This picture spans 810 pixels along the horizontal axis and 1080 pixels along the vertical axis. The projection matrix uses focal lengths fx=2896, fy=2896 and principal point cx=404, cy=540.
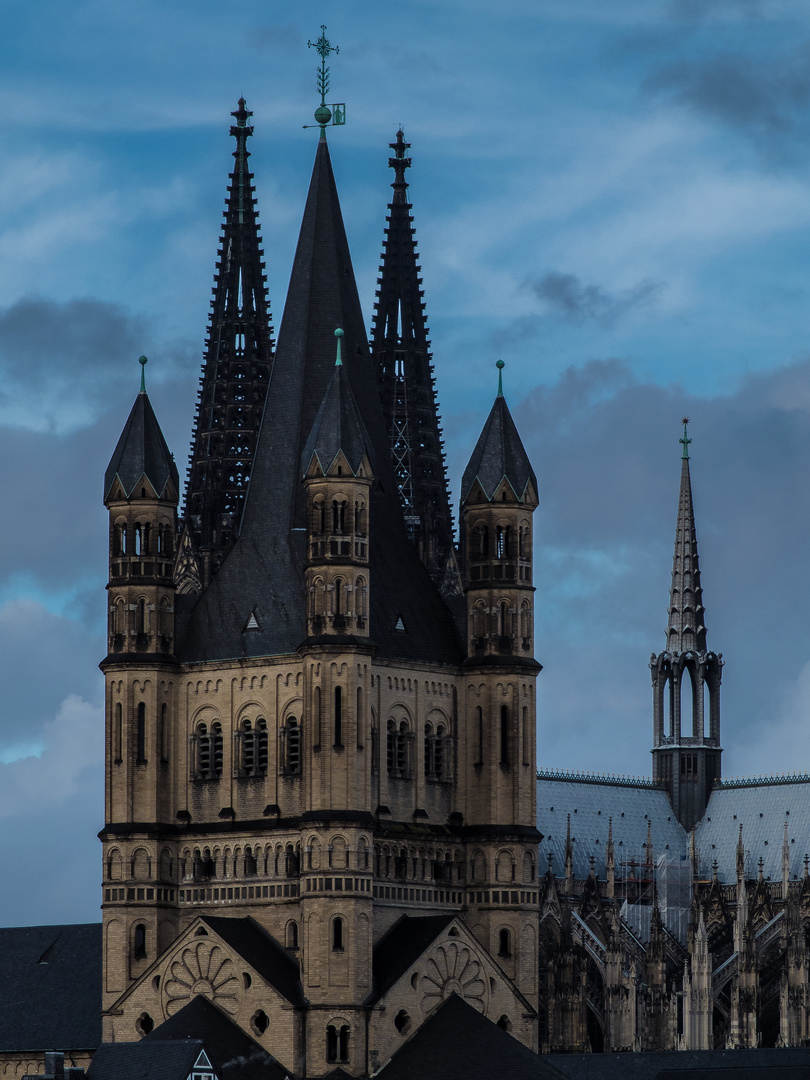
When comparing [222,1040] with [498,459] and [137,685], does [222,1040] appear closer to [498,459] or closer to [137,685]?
[137,685]

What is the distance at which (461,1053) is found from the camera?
120188 millimetres

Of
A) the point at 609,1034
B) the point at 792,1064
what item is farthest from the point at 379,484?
the point at 609,1034

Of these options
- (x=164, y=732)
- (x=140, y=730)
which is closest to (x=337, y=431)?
(x=164, y=732)

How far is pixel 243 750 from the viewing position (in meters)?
126

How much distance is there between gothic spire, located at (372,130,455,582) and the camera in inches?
5694

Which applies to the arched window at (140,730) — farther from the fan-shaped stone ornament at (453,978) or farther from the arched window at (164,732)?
the fan-shaped stone ornament at (453,978)

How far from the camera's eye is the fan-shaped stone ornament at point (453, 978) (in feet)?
402

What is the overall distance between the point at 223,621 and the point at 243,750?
6103 millimetres

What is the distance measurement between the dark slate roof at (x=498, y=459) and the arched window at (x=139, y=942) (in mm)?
23713

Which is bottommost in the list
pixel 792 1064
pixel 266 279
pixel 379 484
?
pixel 792 1064

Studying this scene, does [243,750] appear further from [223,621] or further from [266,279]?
[266,279]

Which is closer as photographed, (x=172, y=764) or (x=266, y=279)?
(x=172, y=764)

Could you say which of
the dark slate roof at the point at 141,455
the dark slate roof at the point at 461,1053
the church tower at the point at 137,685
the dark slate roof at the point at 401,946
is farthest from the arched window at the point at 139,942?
the dark slate roof at the point at 141,455

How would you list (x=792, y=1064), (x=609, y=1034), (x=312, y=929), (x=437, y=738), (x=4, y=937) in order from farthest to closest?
1. (x=609, y=1034)
2. (x=4, y=937)
3. (x=792, y=1064)
4. (x=437, y=738)
5. (x=312, y=929)
